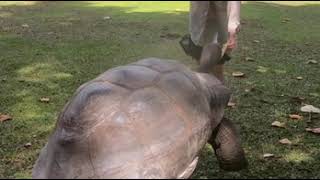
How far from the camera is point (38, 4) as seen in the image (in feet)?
31.1

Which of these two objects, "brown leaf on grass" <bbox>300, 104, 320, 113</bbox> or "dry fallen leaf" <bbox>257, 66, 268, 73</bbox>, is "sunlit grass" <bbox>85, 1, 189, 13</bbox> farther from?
"brown leaf on grass" <bbox>300, 104, 320, 113</bbox>

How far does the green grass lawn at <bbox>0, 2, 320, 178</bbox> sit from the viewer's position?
3.15 meters

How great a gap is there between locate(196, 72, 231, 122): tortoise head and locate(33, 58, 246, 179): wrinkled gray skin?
13cm

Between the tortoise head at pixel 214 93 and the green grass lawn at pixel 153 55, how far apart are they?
36cm

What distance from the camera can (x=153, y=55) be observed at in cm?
548

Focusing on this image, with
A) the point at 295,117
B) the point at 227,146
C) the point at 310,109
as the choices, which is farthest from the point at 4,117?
the point at 310,109

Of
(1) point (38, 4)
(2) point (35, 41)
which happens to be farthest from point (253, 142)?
(1) point (38, 4)

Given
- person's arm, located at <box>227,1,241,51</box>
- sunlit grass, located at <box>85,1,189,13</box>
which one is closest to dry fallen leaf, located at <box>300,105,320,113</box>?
person's arm, located at <box>227,1,241,51</box>

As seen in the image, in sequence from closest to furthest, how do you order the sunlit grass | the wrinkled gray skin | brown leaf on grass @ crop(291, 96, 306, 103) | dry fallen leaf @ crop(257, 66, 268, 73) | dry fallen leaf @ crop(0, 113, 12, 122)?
the wrinkled gray skin < dry fallen leaf @ crop(0, 113, 12, 122) < brown leaf on grass @ crop(291, 96, 306, 103) < dry fallen leaf @ crop(257, 66, 268, 73) < the sunlit grass

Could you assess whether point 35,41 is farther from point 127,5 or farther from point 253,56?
point 127,5

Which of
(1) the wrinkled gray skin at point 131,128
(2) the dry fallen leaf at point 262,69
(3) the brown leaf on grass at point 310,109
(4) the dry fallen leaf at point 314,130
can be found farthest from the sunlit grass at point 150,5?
(1) the wrinkled gray skin at point 131,128

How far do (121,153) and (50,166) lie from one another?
0.29 m

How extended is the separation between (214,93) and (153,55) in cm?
280

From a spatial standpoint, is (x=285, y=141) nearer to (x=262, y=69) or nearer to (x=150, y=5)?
(x=262, y=69)
